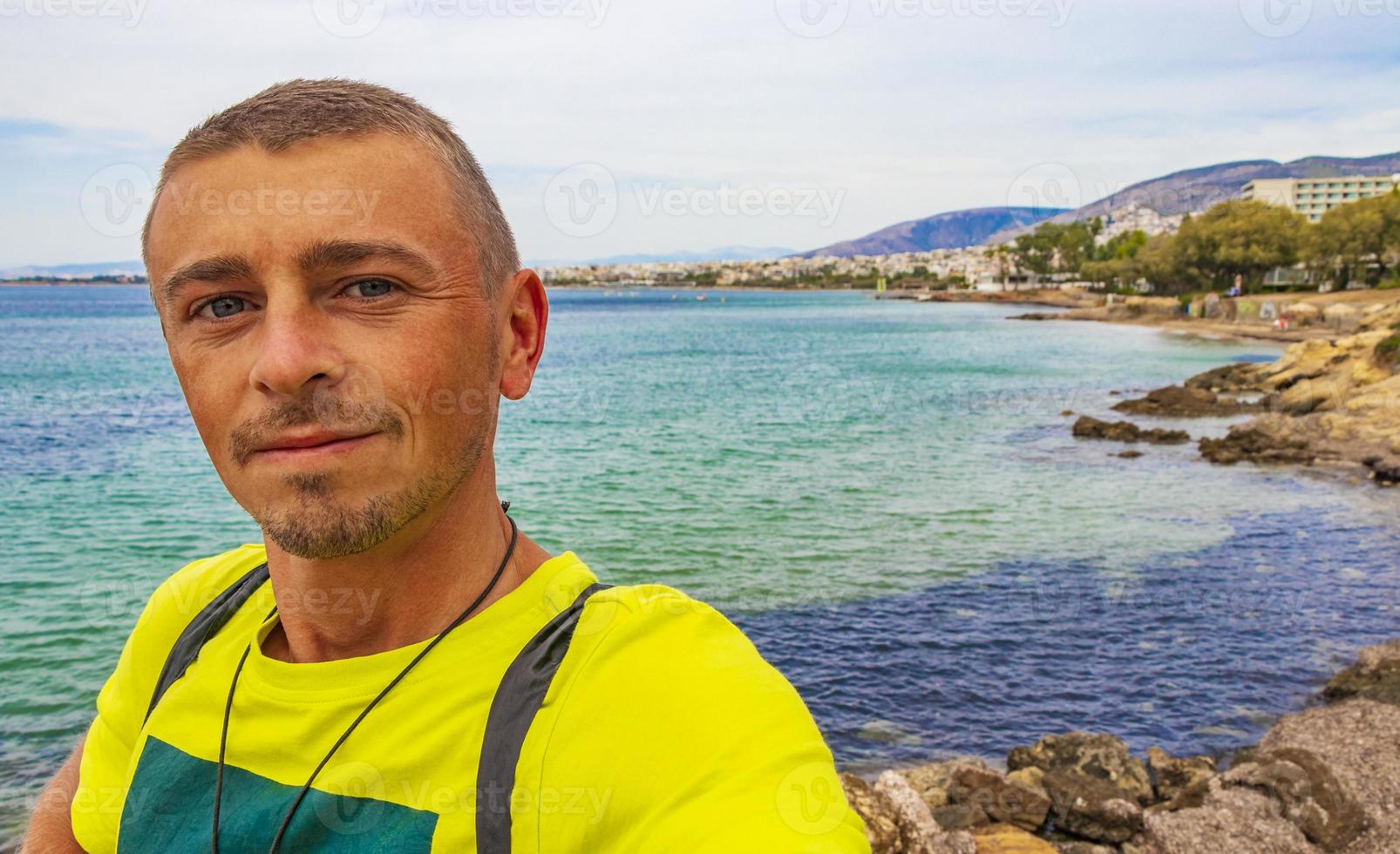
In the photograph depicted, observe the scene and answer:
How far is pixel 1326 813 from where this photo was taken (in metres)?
6.84

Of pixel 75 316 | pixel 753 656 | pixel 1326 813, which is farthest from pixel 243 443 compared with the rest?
pixel 75 316

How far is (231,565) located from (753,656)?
3.92ft

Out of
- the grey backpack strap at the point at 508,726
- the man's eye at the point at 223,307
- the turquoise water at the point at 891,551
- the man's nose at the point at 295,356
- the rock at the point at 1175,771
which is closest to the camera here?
the grey backpack strap at the point at 508,726

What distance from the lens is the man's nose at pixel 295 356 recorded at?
4.52 feet

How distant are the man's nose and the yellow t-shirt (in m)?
0.39

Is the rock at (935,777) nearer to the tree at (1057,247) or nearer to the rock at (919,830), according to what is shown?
the rock at (919,830)

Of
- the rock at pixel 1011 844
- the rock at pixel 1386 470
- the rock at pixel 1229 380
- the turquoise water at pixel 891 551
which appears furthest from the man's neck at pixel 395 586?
the rock at pixel 1229 380

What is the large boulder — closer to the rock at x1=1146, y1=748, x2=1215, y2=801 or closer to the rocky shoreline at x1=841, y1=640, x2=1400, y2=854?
the rocky shoreline at x1=841, y1=640, x2=1400, y2=854

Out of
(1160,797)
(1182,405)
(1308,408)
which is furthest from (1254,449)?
(1160,797)

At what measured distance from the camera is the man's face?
1.41 meters

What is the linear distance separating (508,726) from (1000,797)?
7360mm

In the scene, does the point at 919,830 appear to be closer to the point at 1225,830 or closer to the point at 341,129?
the point at 1225,830

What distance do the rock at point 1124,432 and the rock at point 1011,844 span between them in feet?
71.6

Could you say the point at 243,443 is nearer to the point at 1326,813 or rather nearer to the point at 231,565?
the point at 231,565
